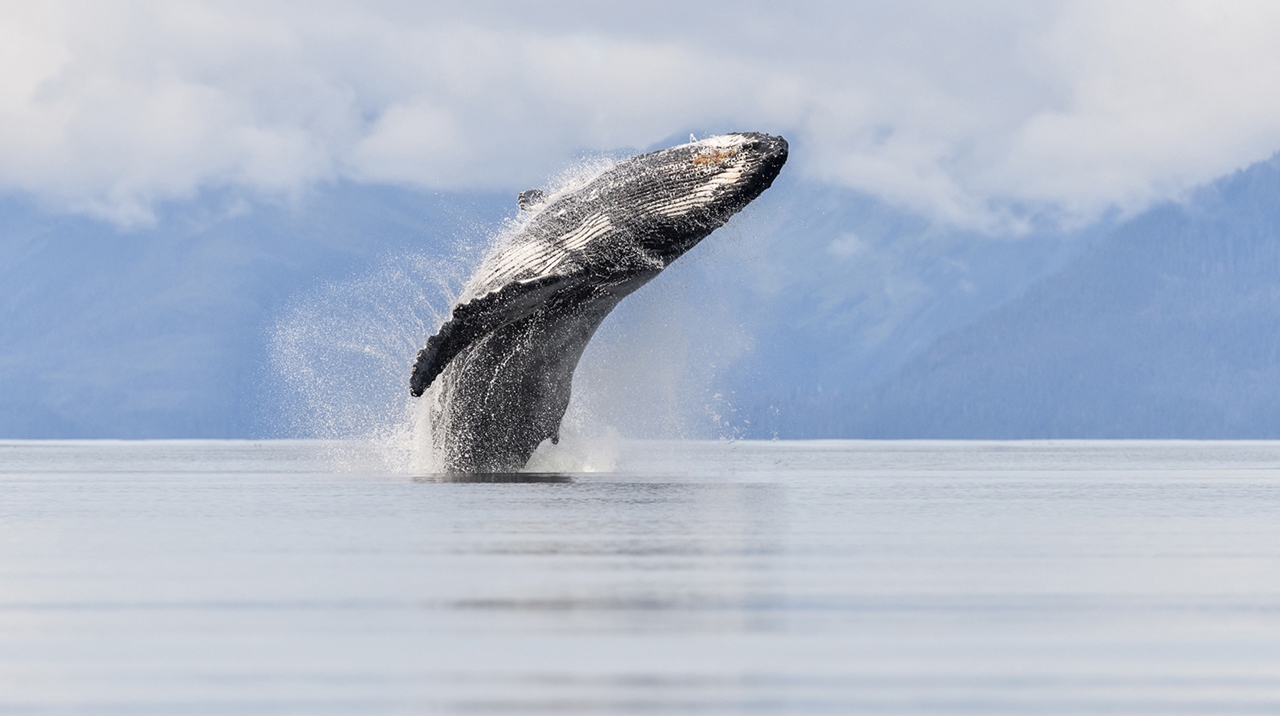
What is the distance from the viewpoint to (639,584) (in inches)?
390

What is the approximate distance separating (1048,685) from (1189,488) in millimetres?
17527

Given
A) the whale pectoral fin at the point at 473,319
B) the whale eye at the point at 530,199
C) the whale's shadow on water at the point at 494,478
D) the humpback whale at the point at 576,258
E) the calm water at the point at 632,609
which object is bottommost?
the calm water at the point at 632,609

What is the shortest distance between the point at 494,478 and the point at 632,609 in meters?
12.1

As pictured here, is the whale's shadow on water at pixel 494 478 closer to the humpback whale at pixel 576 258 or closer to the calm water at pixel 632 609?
the humpback whale at pixel 576 258

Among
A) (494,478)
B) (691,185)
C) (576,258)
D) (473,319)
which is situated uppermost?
(691,185)

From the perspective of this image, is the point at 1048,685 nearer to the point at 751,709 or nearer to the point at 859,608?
the point at 751,709

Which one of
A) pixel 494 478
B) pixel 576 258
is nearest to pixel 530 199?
pixel 576 258

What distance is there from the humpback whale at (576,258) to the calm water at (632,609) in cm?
247

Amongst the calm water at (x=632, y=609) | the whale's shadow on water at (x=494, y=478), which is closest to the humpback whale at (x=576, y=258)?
the whale's shadow on water at (x=494, y=478)

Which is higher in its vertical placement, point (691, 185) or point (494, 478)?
point (691, 185)

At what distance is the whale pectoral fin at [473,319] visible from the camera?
1808 centimetres

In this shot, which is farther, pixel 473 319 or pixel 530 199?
pixel 530 199

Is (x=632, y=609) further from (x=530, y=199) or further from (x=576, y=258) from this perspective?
(x=530, y=199)

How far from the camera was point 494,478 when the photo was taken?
20.9 metres
